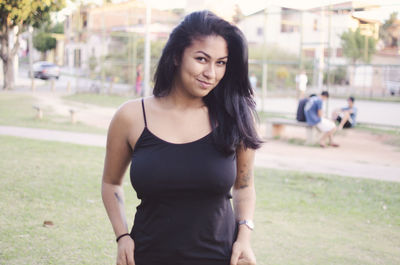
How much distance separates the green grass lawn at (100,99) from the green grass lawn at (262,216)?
43.4ft

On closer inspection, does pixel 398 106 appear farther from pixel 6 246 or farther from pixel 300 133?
pixel 6 246

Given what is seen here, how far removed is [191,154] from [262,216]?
12.5 ft

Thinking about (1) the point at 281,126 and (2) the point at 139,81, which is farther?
(2) the point at 139,81

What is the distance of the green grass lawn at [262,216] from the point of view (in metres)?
4.34

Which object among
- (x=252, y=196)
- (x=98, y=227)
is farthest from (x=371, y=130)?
(x=252, y=196)

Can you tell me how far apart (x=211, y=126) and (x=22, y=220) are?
3.50 meters

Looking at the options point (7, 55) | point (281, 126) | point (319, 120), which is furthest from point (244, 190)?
point (7, 55)

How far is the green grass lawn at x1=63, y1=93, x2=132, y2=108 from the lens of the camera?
842 inches

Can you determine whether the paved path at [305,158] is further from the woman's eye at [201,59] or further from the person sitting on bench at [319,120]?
the woman's eye at [201,59]

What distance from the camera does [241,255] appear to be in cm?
198

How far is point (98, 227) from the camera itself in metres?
4.89

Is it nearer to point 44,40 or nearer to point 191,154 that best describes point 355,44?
point 191,154


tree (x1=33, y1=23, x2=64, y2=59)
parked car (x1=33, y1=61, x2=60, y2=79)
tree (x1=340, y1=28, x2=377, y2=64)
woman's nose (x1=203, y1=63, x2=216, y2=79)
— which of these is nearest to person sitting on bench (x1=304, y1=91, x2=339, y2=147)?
woman's nose (x1=203, y1=63, x2=216, y2=79)

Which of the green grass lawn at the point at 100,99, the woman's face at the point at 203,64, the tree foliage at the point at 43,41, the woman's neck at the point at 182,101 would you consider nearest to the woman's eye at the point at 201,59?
the woman's face at the point at 203,64
